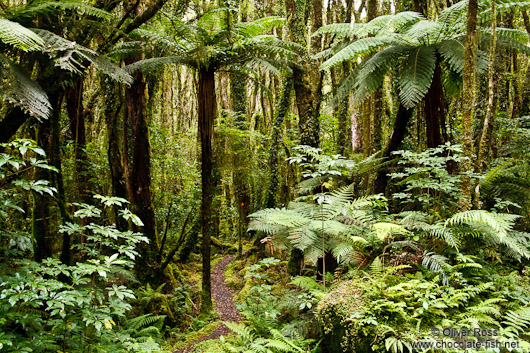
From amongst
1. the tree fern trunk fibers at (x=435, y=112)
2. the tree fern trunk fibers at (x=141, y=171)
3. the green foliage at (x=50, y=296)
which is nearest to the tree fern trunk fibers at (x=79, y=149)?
the tree fern trunk fibers at (x=141, y=171)

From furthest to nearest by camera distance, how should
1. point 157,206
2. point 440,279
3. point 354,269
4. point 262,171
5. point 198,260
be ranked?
point 198,260 → point 262,171 → point 157,206 → point 354,269 → point 440,279

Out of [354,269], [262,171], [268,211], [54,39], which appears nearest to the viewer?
[54,39]

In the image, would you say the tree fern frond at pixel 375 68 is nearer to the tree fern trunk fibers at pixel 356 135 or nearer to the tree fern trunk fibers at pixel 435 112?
the tree fern trunk fibers at pixel 435 112

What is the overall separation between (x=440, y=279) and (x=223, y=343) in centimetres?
257

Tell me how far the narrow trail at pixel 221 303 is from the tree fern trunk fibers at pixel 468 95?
3846 mm

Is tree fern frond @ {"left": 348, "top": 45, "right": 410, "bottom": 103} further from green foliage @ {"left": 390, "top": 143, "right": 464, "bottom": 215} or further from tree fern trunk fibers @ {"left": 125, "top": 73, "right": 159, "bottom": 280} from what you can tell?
tree fern trunk fibers @ {"left": 125, "top": 73, "right": 159, "bottom": 280}

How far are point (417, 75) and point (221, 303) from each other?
18.5 ft

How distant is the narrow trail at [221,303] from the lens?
176 inches

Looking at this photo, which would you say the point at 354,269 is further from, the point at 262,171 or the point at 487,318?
the point at 262,171

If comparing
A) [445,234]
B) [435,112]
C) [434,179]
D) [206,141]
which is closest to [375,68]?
[435,112]

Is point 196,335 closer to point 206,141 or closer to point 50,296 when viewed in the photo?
point 50,296

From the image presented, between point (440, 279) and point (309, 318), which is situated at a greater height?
point (440, 279)

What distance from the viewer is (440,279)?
9.41 feet

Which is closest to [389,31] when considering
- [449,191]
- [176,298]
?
[449,191]
